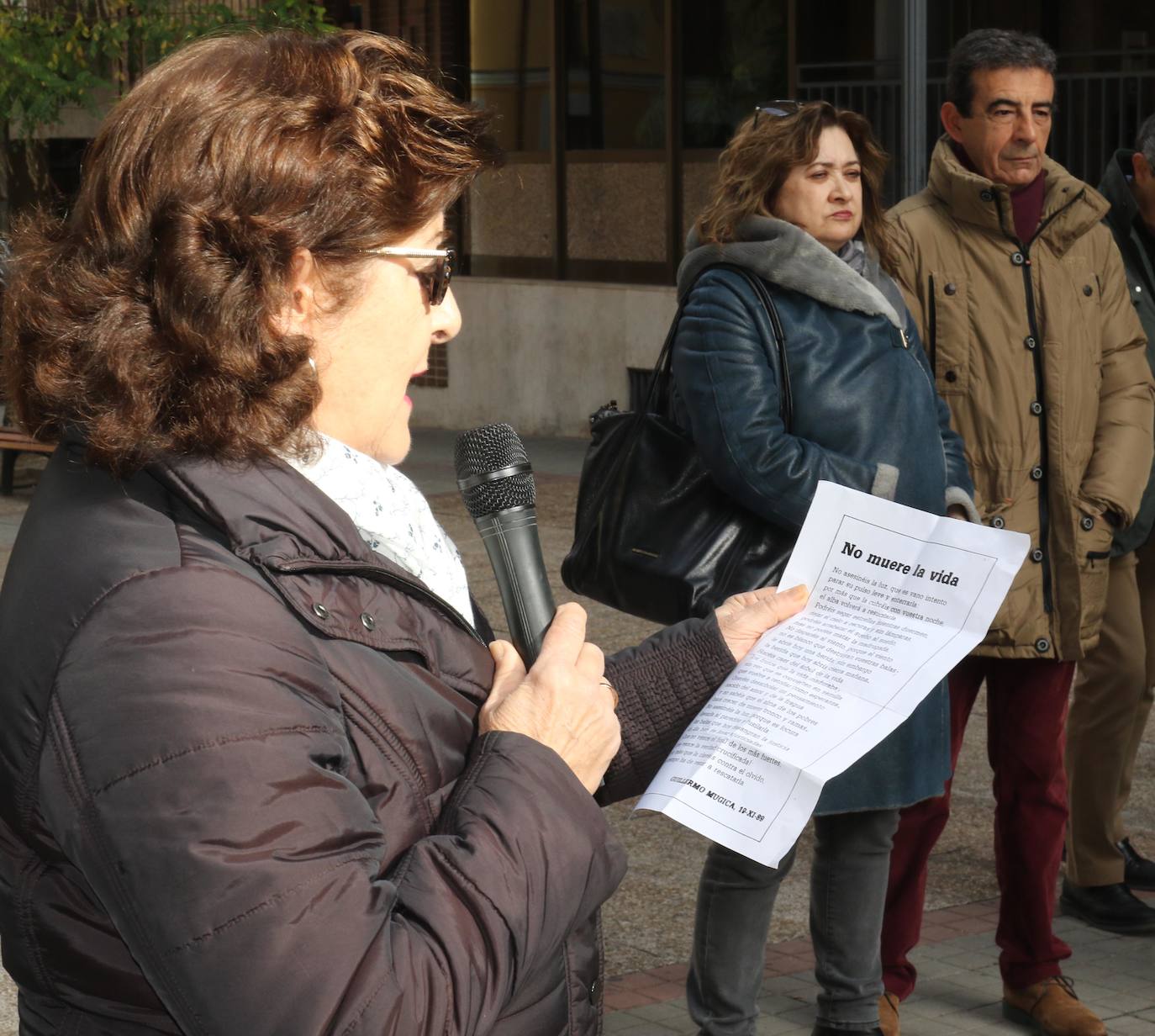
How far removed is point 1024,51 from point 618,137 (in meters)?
11.1

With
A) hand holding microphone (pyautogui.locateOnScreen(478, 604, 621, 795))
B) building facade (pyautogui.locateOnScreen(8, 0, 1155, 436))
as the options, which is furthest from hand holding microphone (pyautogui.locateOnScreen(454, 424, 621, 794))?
building facade (pyautogui.locateOnScreen(8, 0, 1155, 436))

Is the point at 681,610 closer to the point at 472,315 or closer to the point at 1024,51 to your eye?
the point at 1024,51

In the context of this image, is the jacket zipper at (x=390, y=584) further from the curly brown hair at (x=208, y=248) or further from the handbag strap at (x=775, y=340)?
the handbag strap at (x=775, y=340)

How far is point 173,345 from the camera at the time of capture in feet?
5.37

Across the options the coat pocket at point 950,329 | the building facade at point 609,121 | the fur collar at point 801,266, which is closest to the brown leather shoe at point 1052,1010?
the coat pocket at point 950,329

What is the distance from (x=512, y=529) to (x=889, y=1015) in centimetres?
225

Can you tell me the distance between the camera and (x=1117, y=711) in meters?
4.79

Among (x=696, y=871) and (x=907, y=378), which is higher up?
(x=907, y=378)

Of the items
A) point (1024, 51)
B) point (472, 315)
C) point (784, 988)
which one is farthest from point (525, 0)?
point (784, 988)

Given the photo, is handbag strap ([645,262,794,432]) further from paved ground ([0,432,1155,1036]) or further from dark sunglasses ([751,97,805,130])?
paved ground ([0,432,1155,1036])

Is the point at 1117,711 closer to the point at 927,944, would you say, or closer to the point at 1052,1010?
the point at 927,944

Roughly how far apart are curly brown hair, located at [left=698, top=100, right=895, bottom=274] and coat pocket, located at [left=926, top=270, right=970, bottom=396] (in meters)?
0.23

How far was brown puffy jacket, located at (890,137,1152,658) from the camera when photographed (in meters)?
4.12

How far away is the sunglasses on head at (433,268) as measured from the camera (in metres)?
1.77
